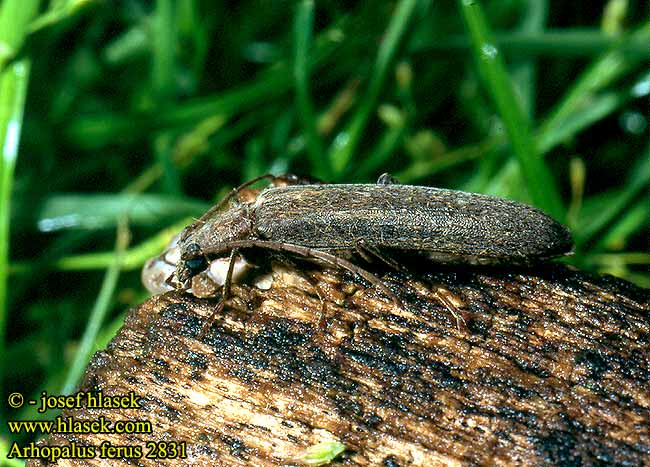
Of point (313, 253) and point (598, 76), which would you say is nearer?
point (313, 253)

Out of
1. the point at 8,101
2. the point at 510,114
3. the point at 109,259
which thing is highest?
the point at 8,101

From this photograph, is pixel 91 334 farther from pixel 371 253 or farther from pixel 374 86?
pixel 374 86

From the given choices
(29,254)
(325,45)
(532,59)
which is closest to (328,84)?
(325,45)

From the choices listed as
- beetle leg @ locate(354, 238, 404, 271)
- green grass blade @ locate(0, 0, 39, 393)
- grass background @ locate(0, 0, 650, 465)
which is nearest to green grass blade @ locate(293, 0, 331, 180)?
grass background @ locate(0, 0, 650, 465)

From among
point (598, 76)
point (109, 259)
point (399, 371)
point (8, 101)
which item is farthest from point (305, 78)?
point (399, 371)

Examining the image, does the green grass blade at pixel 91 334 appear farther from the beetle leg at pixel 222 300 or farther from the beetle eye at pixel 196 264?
the beetle leg at pixel 222 300

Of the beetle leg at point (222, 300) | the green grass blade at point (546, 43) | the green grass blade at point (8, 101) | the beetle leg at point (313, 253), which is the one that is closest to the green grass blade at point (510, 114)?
the green grass blade at point (546, 43)

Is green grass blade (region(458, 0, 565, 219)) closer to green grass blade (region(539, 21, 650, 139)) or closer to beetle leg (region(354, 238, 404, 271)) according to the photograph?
green grass blade (region(539, 21, 650, 139))
